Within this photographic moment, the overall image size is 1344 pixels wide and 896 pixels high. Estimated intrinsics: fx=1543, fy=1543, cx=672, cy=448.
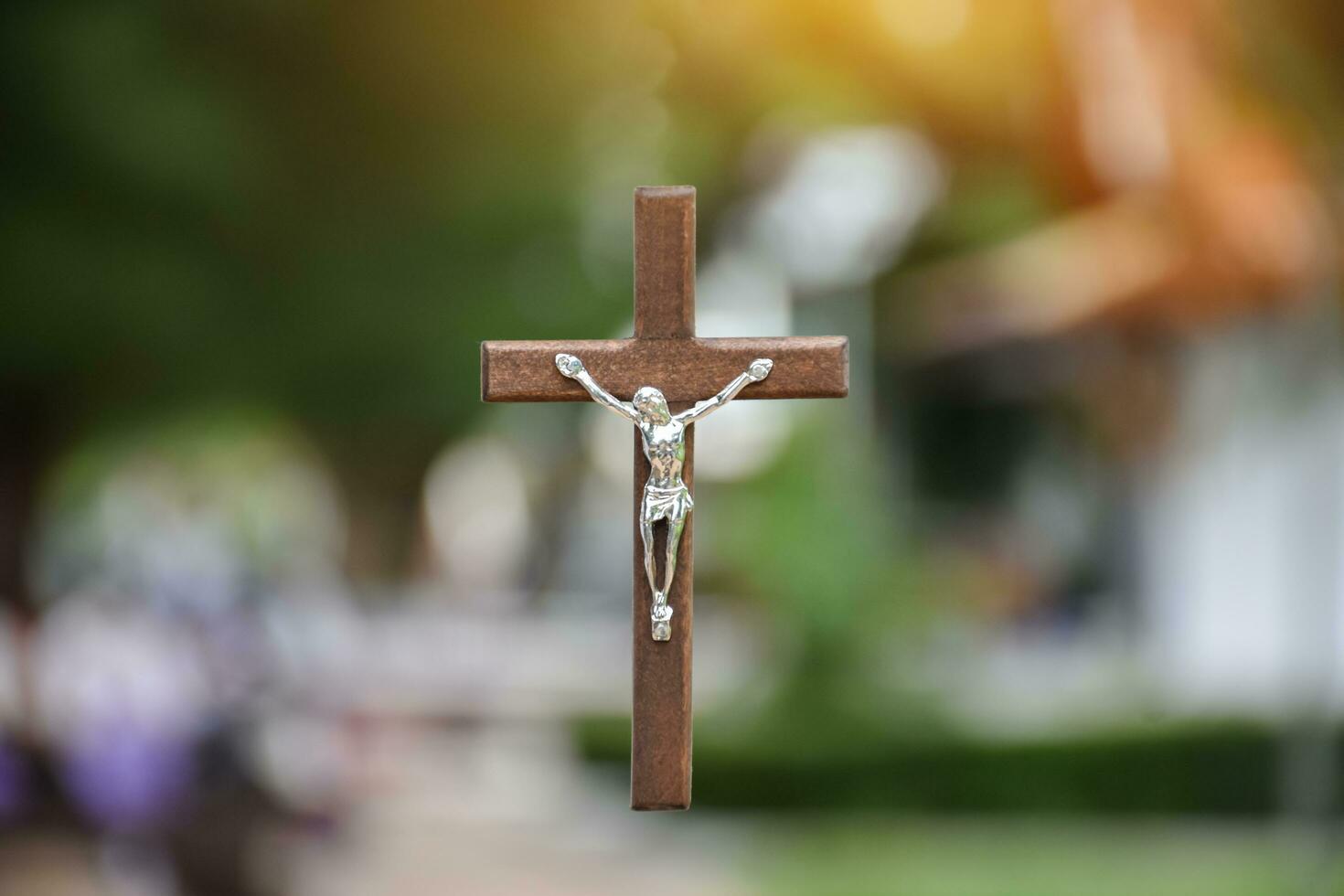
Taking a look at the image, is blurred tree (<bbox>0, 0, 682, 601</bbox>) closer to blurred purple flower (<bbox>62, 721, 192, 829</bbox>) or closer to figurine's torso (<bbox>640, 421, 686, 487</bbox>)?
blurred purple flower (<bbox>62, 721, 192, 829</bbox>)

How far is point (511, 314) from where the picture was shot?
5.90 m

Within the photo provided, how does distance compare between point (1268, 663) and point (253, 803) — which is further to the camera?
point (1268, 663)

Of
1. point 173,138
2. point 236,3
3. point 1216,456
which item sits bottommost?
point 1216,456

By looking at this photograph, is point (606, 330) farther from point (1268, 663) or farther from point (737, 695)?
point (1268, 663)

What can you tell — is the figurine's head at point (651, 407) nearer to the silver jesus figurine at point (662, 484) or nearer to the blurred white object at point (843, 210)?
the silver jesus figurine at point (662, 484)

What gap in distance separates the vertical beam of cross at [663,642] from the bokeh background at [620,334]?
11.3 feet

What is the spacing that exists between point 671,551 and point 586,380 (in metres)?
0.26

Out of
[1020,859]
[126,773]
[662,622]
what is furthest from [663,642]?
Answer: [1020,859]

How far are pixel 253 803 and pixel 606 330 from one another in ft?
7.36

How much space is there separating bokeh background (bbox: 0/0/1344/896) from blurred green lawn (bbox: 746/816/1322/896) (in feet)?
0.14

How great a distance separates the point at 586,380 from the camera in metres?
2.11

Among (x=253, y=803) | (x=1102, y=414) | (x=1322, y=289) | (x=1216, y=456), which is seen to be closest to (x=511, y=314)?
(x=253, y=803)

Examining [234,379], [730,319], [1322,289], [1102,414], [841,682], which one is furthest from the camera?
[730,319]

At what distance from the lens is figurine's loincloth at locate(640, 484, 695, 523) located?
2.05m
